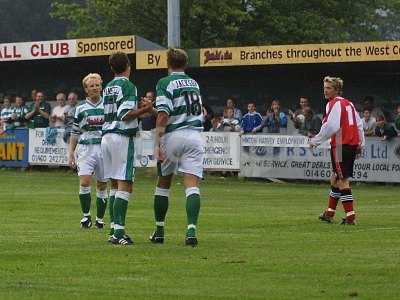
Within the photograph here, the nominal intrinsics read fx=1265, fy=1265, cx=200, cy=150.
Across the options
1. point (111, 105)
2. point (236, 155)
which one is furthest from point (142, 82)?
point (111, 105)

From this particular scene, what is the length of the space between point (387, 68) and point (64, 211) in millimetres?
15341

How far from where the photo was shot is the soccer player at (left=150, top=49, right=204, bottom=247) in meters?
13.7

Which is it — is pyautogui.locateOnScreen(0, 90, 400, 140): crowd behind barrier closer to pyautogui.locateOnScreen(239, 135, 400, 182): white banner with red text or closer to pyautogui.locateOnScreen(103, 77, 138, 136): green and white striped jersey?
pyautogui.locateOnScreen(239, 135, 400, 182): white banner with red text

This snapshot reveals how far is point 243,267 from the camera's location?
11688 mm

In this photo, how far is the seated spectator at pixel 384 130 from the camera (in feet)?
94.2

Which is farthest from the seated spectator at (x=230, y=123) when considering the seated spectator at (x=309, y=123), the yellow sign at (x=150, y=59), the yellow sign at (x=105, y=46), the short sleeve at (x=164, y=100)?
the short sleeve at (x=164, y=100)

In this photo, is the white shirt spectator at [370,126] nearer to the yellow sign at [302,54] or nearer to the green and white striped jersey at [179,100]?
the yellow sign at [302,54]

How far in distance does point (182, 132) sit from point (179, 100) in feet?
1.15

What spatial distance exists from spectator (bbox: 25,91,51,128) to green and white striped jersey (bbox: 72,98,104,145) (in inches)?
714

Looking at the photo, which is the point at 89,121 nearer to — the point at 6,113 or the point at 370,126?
the point at 370,126

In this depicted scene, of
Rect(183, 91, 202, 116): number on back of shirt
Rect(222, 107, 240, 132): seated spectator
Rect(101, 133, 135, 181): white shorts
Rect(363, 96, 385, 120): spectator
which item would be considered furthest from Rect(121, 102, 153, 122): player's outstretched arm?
Rect(222, 107, 240, 132): seated spectator

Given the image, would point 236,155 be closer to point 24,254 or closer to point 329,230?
point 329,230

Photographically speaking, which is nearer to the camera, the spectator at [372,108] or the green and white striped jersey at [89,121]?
the green and white striped jersey at [89,121]

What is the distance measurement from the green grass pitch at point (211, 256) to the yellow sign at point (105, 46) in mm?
14720
